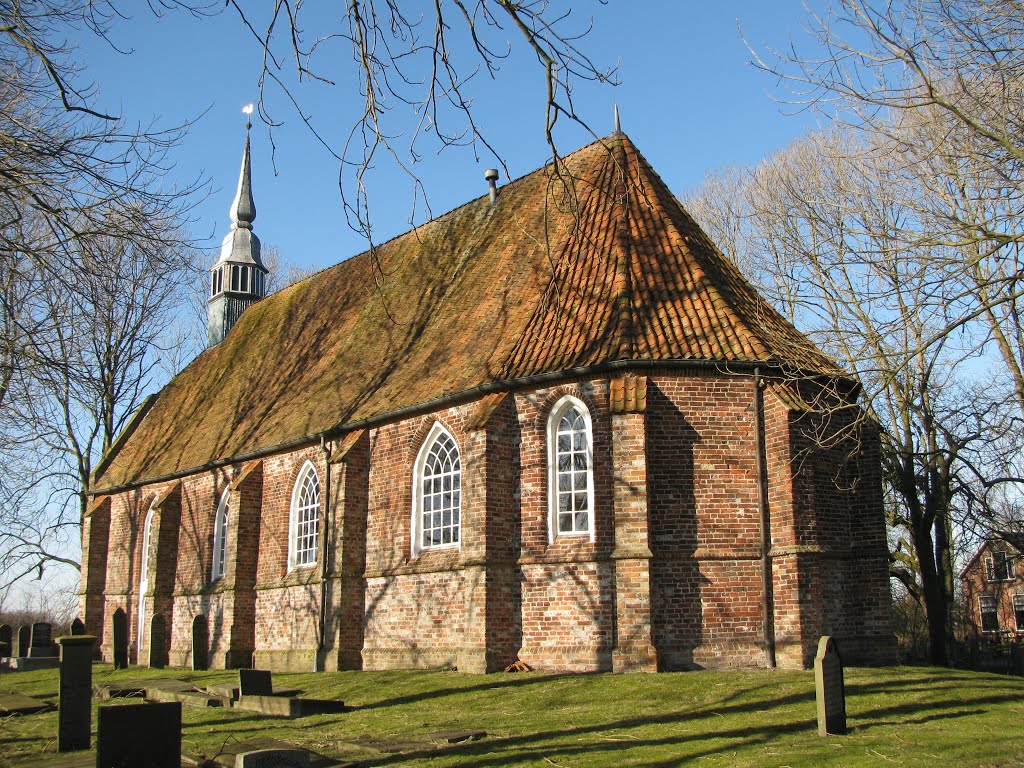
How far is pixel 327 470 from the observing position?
19.8 m

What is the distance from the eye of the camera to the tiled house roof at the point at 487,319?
16125mm

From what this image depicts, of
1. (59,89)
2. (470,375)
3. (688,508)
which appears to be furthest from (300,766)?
(470,375)

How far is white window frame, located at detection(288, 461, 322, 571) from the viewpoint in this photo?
2086 cm

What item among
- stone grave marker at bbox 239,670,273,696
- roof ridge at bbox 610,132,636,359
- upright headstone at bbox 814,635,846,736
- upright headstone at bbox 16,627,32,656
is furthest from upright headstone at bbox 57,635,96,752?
upright headstone at bbox 16,627,32,656

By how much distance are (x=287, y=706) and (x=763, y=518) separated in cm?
766

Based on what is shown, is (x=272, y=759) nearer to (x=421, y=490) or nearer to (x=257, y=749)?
(x=257, y=749)

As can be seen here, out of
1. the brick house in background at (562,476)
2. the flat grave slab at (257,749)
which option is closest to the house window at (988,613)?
the brick house in background at (562,476)

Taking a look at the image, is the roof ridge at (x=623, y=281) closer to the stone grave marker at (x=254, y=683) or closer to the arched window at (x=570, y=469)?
the arched window at (x=570, y=469)

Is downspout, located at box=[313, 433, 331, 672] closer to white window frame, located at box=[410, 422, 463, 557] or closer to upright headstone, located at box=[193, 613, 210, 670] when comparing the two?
white window frame, located at box=[410, 422, 463, 557]

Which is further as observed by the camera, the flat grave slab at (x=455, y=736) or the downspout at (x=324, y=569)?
the downspout at (x=324, y=569)

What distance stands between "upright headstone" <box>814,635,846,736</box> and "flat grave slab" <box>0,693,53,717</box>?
10771 mm

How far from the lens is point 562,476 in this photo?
1612 cm

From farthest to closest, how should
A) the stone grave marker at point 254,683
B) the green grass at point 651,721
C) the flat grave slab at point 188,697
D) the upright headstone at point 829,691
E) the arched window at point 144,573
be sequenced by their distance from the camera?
1. the arched window at point 144,573
2. the flat grave slab at point 188,697
3. the stone grave marker at point 254,683
4. the upright headstone at point 829,691
5. the green grass at point 651,721

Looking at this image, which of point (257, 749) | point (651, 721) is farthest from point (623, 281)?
point (257, 749)
